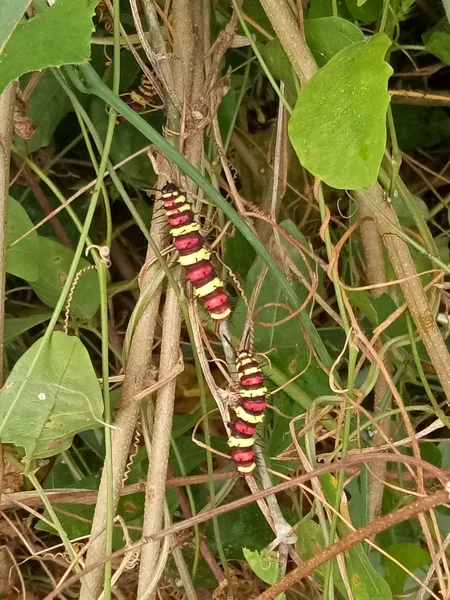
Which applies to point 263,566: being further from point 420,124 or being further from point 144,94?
point 420,124

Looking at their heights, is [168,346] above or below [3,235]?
below

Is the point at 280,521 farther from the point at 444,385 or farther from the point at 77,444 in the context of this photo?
the point at 77,444

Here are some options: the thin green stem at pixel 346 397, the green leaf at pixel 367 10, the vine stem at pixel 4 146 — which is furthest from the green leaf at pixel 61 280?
the green leaf at pixel 367 10

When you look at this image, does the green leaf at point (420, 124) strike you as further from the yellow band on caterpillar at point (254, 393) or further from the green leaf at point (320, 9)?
the yellow band on caterpillar at point (254, 393)

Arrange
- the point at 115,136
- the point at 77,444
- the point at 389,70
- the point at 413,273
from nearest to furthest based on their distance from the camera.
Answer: the point at 389,70, the point at 413,273, the point at 115,136, the point at 77,444

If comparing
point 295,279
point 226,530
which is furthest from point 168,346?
point 226,530

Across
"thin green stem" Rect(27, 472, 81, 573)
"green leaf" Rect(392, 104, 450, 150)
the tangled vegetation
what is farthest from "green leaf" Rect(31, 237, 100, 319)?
"green leaf" Rect(392, 104, 450, 150)
